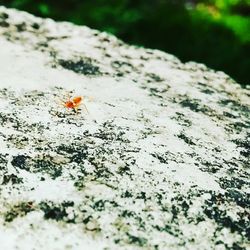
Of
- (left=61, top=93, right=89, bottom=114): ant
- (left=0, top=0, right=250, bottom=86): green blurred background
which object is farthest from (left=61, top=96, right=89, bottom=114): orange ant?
(left=0, top=0, right=250, bottom=86): green blurred background

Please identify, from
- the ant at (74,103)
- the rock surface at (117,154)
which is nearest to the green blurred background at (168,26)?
the rock surface at (117,154)

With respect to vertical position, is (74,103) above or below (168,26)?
above

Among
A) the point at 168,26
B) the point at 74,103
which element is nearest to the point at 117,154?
the point at 74,103

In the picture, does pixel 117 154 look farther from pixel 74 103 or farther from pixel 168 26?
pixel 168 26

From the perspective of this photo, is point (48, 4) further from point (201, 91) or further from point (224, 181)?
point (224, 181)

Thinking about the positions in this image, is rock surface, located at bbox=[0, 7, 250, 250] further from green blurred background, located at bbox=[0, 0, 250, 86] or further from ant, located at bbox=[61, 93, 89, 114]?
green blurred background, located at bbox=[0, 0, 250, 86]

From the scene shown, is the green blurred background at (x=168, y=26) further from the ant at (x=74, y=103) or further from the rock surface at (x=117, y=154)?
the ant at (x=74, y=103)
